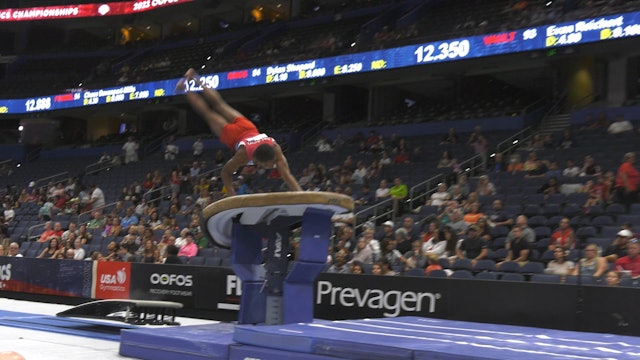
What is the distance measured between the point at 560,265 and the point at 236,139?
4774mm

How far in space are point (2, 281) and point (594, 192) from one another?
12576 millimetres

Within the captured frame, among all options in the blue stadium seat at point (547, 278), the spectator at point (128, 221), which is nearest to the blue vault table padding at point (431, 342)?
the blue stadium seat at point (547, 278)

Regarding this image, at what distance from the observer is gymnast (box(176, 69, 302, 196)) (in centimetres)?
828

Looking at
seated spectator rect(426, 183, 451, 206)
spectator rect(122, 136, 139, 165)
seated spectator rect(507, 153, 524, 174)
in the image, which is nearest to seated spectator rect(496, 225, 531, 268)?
seated spectator rect(426, 183, 451, 206)

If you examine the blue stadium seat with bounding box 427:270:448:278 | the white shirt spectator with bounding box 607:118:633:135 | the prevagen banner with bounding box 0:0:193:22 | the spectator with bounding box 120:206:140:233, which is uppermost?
the prevagen banner with bounding box 0:0:193:22

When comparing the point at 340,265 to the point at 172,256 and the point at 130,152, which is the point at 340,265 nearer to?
the point at 172,256

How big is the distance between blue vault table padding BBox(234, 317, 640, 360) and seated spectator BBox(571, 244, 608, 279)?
2321mm

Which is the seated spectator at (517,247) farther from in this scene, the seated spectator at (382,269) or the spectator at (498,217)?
the seated spectator at (382,269)

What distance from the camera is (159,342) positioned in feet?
27.3

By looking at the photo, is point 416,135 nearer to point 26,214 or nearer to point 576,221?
point 576,221

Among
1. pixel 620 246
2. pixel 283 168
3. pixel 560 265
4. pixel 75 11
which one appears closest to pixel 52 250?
pixel 283 168

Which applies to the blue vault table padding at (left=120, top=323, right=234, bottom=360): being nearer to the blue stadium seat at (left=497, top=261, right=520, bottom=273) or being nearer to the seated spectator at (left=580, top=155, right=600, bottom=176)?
the blue stadium seat at (left=497, top=261, right=520, bottom=273)

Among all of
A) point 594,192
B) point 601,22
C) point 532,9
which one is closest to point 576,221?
point 594,192

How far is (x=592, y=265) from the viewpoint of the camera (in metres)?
10.2
